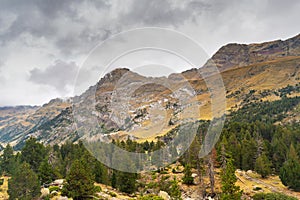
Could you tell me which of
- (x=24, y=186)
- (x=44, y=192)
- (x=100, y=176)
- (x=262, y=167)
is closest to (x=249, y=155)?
(x=262, y=167)

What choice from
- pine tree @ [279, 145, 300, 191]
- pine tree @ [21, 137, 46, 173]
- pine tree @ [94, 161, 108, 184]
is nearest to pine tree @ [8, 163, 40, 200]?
pine tree @ [94, 161, 108, 184]

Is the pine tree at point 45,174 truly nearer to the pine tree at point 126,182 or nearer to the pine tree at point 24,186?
the pine tree at point 24,186

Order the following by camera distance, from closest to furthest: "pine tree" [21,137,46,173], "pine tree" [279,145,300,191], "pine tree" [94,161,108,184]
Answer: "pine tree" [279,145,300,191] < "pine tree" [94,161,108,184] < "pine tree" [21,137,46,173]

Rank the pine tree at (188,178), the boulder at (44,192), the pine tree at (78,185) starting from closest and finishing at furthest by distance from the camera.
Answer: the pine tree at (78,185)
the boulder at (44,192)
the pine tree at (188,178)

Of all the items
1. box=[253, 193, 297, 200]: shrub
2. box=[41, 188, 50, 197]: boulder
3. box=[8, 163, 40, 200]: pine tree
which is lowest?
A: box=[253, 193, 297, 200]: shrub

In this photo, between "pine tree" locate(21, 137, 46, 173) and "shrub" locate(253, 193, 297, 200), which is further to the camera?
"pine tree" locate(21, 137, 46, 173)

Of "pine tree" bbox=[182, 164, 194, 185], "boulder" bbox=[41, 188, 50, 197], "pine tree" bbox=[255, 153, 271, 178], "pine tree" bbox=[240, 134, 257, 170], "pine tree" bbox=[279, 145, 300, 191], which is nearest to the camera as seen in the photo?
"boulder" bbox=[41, 188, 50, 197]

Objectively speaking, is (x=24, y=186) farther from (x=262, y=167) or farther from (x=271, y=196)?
(x=262, y=167)

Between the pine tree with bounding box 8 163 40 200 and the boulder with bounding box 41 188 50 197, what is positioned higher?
the pine tree with bounding box 8 163 40 200

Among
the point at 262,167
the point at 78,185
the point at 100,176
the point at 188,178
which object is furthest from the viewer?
the point at 262,167

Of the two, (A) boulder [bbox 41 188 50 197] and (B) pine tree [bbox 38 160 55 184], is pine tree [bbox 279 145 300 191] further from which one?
(B) pine tree [bbox 38 160 55 184]

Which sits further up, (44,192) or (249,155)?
(249,155)

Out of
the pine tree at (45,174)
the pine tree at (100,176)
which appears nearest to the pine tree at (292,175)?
the pine tree at (100,176)

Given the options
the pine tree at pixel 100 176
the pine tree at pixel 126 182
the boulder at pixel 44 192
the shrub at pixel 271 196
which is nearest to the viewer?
the boulder at pixel 44 192
